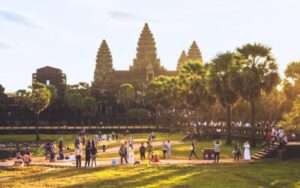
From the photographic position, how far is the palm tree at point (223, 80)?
5775 cm

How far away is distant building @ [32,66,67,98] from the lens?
6304 inches

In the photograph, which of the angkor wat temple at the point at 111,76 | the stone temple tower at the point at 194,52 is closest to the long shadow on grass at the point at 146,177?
the angkor wat temple at the point at 111,76

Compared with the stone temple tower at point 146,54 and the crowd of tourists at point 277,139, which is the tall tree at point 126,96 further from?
the crowd of tourists at point 277,139

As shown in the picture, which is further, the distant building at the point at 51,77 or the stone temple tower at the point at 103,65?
the stone temple tower at the point at 103,65

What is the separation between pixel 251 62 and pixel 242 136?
11647 mm

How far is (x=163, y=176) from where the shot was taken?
33.3 m

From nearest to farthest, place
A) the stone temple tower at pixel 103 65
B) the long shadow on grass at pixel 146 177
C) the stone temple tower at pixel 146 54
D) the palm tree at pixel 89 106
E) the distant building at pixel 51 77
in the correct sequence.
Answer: the long shadow on grass at pixel 146 177 < the palm tree at pixel 89 106 < the distant building at pixel 51 77 < the stone temple tower at pixel 103 65 < the stone temple tower at pixel 146 54

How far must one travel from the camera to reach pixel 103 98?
151125mm

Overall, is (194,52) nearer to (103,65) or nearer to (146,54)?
(146,54)

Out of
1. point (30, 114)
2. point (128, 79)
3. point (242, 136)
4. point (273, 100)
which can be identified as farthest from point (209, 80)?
point (128, 79)

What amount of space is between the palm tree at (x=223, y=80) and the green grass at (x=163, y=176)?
1789 cm

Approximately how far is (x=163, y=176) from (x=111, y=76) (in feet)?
486

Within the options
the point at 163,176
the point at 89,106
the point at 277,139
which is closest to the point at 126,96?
the point at 89,106

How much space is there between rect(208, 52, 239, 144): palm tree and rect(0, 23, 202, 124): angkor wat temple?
253 feet
